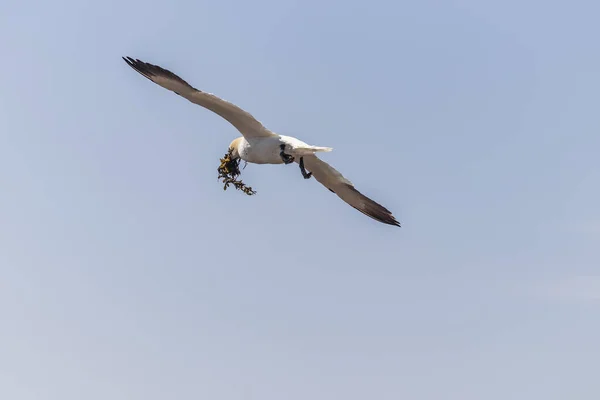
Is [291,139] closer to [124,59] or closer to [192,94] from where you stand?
[192,94]

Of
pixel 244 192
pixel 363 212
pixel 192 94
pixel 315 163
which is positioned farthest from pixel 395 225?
pixel 192 94

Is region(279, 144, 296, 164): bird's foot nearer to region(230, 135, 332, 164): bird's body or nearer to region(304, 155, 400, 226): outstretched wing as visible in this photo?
region(230, 135, 332, 164): bird's body

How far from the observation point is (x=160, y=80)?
98.2 feet

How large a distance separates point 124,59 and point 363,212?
9.62 metres

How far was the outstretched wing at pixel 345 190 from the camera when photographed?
106 ft

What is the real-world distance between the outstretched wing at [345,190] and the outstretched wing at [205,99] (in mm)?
2379

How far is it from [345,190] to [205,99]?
6545 millimetres

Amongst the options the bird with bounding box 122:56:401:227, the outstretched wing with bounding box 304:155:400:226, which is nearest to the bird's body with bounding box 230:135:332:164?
the bird with bounding box 122:56:401:227

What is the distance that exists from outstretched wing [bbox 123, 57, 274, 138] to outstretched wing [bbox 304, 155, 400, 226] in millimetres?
2379

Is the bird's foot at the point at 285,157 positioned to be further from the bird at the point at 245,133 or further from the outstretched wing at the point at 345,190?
the outstretched wing at the point at 345,190

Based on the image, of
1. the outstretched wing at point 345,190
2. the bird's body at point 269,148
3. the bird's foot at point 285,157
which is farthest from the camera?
the outstretched wing at point 345,190

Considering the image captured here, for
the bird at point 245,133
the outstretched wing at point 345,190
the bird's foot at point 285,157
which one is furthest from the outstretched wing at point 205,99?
the outstretched wing at point 345,190

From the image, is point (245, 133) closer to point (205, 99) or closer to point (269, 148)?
point (269, 148)

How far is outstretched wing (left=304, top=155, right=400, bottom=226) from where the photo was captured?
106 feet
